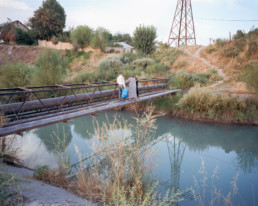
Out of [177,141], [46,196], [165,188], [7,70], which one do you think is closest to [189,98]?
[177,141]

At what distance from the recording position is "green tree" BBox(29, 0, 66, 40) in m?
38.0

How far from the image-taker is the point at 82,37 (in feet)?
105

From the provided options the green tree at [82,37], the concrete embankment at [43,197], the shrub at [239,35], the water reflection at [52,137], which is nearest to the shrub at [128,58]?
the green tree at [82,37]

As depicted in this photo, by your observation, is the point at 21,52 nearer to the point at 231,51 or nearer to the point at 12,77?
the point at 12,77

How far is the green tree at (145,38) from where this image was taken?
2400cm

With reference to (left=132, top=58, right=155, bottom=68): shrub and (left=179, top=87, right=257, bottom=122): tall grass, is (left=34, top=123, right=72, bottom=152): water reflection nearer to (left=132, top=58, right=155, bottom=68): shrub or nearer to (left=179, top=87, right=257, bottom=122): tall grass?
(left=179, top=87, right=257, bottom=122): tall grass

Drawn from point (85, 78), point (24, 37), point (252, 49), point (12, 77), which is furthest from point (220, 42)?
point (24, 37)

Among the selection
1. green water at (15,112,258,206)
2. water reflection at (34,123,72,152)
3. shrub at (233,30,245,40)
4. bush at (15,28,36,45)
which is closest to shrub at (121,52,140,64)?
green water at (15,112,258,206)

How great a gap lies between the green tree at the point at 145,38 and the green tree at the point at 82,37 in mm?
10726

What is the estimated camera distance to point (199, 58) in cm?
2370

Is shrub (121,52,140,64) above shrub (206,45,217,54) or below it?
below

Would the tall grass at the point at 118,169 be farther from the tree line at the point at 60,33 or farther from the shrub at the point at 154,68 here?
the tree line at the point at 60,33

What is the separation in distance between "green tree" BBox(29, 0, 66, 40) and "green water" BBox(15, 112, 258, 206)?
3316cm

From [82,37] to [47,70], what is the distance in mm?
21000
